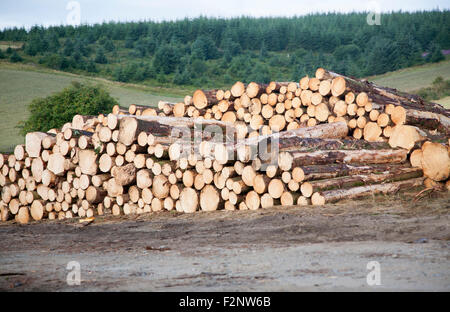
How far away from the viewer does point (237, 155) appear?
813 centimetres

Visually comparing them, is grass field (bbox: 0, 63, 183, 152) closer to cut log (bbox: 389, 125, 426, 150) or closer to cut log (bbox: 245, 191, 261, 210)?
cut log (bbox: 245, 191, 261, 210)

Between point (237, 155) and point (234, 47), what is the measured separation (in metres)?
76.3

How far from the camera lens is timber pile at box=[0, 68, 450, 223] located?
7.96 meters

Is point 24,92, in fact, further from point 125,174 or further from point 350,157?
point 350,157

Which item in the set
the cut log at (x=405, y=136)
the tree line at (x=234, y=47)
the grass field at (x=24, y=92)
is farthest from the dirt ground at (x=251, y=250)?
the tree line at (x=234, y=47)

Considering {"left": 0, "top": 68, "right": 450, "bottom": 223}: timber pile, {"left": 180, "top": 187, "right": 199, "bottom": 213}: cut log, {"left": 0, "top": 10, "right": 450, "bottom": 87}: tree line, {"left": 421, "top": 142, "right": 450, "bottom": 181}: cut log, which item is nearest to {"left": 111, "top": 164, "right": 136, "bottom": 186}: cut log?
{"left": 0, "top": 68, "right": 450, "bottom": 223}: timber pile

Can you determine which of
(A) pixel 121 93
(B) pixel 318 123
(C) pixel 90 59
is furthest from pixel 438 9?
(B) pixel 318 123

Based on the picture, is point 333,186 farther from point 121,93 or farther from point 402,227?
point 121,93

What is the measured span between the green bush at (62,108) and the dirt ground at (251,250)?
33.3 ft

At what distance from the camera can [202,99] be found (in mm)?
11305

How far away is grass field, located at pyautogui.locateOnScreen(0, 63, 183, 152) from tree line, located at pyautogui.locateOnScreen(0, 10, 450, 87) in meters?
9.95

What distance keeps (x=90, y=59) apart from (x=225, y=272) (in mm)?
66452

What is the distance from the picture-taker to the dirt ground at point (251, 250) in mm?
3926

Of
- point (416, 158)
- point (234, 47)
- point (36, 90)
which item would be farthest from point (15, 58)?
point (416, 158)
